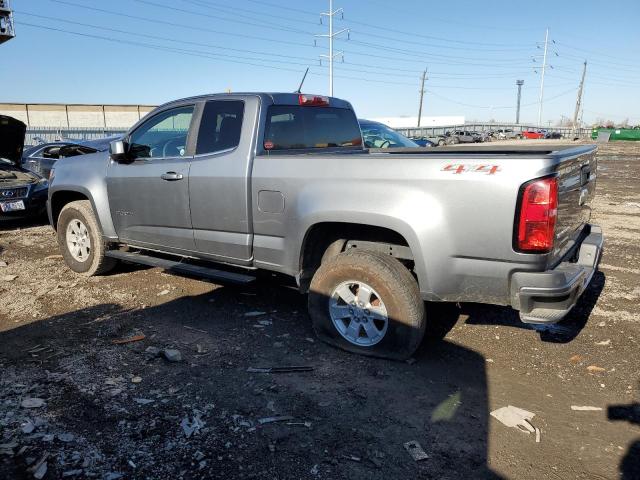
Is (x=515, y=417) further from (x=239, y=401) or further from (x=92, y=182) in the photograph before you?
(x=92, y=182)

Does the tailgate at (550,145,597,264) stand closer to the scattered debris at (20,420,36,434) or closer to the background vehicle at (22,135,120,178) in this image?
the scattered debris at (20,420,36,434)

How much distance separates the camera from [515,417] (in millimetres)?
2994

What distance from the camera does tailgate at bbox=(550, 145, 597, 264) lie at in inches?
123

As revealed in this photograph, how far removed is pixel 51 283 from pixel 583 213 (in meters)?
5.56

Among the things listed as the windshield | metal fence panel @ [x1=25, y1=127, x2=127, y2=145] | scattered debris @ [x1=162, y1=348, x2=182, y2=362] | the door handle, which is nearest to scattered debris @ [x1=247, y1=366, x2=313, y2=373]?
scattered debris @ [x1=162, y1=348, x2=182, y2=362]

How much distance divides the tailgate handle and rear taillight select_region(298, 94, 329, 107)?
2.44 metres

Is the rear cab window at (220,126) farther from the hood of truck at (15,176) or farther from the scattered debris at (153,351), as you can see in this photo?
the hood of truck at (15,176)

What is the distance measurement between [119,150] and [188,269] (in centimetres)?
139

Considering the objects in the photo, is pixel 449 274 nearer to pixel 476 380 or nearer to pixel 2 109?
pixel 476 380

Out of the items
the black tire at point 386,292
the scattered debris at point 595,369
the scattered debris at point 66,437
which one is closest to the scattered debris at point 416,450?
the black tire at point 386,292

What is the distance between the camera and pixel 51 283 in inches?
224

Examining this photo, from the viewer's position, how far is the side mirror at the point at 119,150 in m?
4.83

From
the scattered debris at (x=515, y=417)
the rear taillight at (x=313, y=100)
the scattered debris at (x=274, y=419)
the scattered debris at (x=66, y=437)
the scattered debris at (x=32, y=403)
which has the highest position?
the rear taillight at (x=313, y=100)

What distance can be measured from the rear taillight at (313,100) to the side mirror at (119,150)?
1.83 m
